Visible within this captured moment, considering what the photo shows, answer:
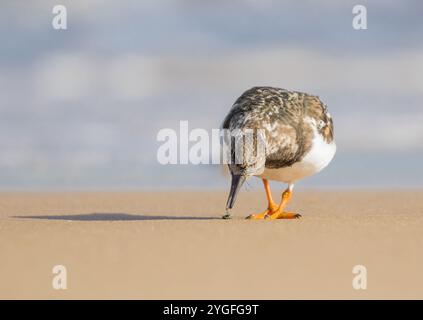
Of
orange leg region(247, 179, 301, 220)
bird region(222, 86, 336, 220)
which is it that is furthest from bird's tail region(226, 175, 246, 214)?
orange leg region(247, 179, 301, 220)

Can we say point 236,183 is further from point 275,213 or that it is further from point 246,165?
point 275,213

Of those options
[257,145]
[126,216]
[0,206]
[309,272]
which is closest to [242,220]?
[257,145]

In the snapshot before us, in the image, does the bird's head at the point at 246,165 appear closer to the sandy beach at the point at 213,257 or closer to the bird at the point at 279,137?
the bird at the point at 279,137

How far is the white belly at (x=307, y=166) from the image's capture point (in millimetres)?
10414

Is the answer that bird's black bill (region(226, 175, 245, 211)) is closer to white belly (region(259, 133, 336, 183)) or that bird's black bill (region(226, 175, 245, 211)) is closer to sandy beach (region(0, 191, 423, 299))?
sandy beach (region(0, 191, 423, 299))

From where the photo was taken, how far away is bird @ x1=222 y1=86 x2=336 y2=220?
9539 millimetres

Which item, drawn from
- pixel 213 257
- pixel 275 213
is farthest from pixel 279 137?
pixel 213 257

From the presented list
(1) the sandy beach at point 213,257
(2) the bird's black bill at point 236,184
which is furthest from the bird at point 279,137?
(1) the sandy beach at point 213,257

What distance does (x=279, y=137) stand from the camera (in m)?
9.84

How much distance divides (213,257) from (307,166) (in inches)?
160

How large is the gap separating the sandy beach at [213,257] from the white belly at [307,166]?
781 mm

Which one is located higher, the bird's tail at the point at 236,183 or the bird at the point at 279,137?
the bird at the point at 279,137

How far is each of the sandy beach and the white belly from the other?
78 centimetres

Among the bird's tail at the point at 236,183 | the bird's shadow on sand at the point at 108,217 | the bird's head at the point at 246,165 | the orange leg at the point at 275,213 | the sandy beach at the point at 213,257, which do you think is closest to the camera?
the sandy beach at the point at 213,257
